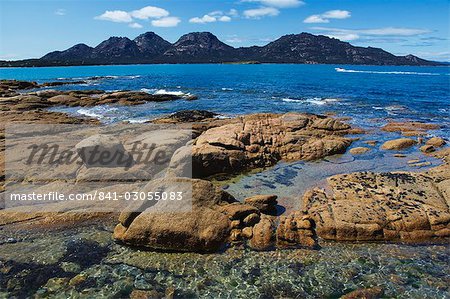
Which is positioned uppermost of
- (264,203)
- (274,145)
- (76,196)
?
(274,145)

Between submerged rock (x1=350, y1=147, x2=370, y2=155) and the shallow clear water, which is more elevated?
submerged rock (x1=350, y1=147, x2=370, y2=155)

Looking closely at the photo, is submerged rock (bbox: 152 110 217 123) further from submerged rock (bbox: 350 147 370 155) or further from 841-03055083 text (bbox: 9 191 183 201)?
841-03055083 text (bbox: 9 191 183 201)

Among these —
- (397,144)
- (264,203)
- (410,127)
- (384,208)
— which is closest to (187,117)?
(397,144)

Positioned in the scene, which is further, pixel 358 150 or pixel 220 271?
pixel 358 150

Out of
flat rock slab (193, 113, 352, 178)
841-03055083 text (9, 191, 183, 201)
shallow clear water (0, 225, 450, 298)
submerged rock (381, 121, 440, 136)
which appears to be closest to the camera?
shallow clear water (0, 225, 450, 298)

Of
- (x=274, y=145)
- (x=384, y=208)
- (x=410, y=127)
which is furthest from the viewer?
(x=410, y=127)

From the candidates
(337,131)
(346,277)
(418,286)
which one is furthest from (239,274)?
(337,131)

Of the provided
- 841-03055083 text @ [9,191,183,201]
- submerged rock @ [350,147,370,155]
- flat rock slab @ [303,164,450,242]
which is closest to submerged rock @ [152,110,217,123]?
submerged rock @ [350,147,370,155]

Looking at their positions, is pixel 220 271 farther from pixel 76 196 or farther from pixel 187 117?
pixel 187 117

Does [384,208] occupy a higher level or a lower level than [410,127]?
higher

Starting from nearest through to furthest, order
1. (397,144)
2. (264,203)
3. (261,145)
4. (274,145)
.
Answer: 1. (264,203)
2. (261,145)
3. (274,145)
4. (397,144)

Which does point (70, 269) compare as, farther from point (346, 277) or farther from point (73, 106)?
point (73, 106)

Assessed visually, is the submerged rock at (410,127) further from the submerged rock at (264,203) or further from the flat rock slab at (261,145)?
the submerged rock at (264,203)

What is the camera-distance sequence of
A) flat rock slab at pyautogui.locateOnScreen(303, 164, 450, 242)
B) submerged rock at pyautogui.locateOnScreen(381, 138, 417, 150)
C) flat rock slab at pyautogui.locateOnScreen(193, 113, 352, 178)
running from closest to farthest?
flat rock slab at pyautogui.locateOnScreen(303, 164, 450, 242) → flat rock slab at pyautogui.locateOnScreen(193, 113, 352, 178) → submerged rock at pyautogui.locateOnScreen(381, 138, 417, 150)
